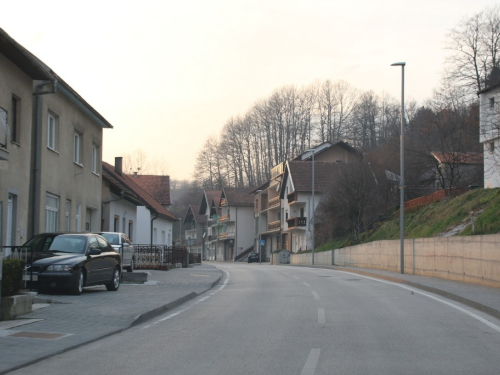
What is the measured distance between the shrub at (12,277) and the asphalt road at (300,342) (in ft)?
7.96

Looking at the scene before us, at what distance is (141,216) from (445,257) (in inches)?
1018

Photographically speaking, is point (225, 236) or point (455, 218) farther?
point (225, 236)

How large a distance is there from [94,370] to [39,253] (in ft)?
29.5

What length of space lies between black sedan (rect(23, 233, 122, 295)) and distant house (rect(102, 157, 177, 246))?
46.0 ft

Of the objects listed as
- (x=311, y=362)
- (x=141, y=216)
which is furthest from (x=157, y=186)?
(x=311, y=362)

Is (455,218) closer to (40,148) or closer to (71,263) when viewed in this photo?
(40,148)

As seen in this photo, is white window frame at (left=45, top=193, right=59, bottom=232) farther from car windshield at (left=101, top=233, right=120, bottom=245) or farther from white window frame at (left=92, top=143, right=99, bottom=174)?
white window frame at (left=92, top=143, right=99, bottom=174)

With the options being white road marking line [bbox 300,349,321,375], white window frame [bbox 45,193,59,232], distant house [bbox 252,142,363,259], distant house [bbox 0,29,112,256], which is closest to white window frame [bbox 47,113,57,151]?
distant house [bbox 0,29,112,256]

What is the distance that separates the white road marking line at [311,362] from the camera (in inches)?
294

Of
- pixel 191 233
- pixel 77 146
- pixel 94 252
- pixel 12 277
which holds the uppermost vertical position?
pixel 77 146

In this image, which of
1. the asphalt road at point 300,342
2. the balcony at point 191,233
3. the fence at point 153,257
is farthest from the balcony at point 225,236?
the asphalt road at point 300,342

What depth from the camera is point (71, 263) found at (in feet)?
51.9

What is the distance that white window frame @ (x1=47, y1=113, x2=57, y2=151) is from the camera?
71.3 feet

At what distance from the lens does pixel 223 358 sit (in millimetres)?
8414
